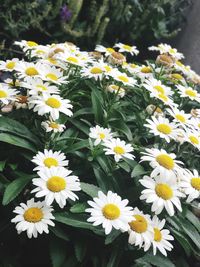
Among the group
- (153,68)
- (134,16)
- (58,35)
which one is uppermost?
(153,68)

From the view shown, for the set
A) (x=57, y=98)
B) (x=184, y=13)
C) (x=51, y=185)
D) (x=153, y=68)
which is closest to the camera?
(x=51, y=185)

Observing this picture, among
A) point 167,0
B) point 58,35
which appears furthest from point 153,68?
point 167,0

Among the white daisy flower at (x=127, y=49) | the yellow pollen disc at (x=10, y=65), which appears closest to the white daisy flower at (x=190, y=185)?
the yellow pollen disc at (x=10, y=65)

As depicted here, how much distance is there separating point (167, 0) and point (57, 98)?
2941mm

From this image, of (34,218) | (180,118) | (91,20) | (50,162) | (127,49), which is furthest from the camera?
(91,20)

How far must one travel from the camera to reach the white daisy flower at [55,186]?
1.31 meters

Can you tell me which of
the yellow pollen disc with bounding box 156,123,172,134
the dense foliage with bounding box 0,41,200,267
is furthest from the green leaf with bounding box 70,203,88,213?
the yellow pollen disc with bounding box 156,123,172,134

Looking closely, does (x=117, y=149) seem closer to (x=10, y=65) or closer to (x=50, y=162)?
(x=50, y=162)

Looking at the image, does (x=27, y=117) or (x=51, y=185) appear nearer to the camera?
(x=51, y=185)

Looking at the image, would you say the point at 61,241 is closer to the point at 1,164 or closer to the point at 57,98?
the point at 1,164

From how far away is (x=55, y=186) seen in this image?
1.33 m

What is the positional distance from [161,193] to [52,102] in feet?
1.73

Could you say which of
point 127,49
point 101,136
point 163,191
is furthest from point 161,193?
point 127,49

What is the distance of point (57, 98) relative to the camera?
1604mm
